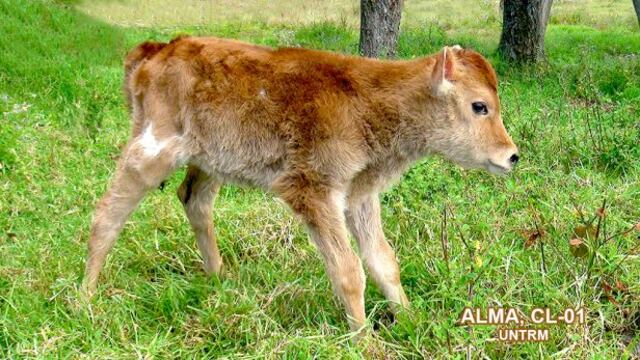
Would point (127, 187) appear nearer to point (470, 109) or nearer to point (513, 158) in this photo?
point (470, 109)

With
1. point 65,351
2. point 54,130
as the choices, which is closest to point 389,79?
point 65,351

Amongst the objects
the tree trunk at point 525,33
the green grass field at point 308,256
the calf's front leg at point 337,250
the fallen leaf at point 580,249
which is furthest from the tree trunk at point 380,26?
the calf's front leg at point 337,250

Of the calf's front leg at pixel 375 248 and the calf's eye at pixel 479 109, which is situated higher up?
the calf's eye at pixel 479 109

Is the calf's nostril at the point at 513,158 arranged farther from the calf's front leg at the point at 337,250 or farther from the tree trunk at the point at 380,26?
the tree trunk at the point at 380,26

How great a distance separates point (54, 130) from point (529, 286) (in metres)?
5.47

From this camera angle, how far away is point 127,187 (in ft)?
15.9

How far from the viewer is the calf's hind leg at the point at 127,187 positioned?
4742mm

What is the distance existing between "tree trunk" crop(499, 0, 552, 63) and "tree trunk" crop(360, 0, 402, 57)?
98.4 inches

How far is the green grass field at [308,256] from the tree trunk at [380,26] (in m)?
2.10

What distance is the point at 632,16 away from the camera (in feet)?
69.9

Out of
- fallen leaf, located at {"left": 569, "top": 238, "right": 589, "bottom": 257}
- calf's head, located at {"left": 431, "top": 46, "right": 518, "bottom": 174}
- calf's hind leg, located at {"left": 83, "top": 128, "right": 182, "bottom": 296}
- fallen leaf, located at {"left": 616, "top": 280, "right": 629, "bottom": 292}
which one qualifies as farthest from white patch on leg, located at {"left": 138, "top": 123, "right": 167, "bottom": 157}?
fallen leaf, located at {"left": 616, "top": 280, "right": 629, "bottom": 292}

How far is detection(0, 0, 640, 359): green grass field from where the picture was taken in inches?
165

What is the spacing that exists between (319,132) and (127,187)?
127 centimetres

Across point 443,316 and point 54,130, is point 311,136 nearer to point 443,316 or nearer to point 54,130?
point 443,316
